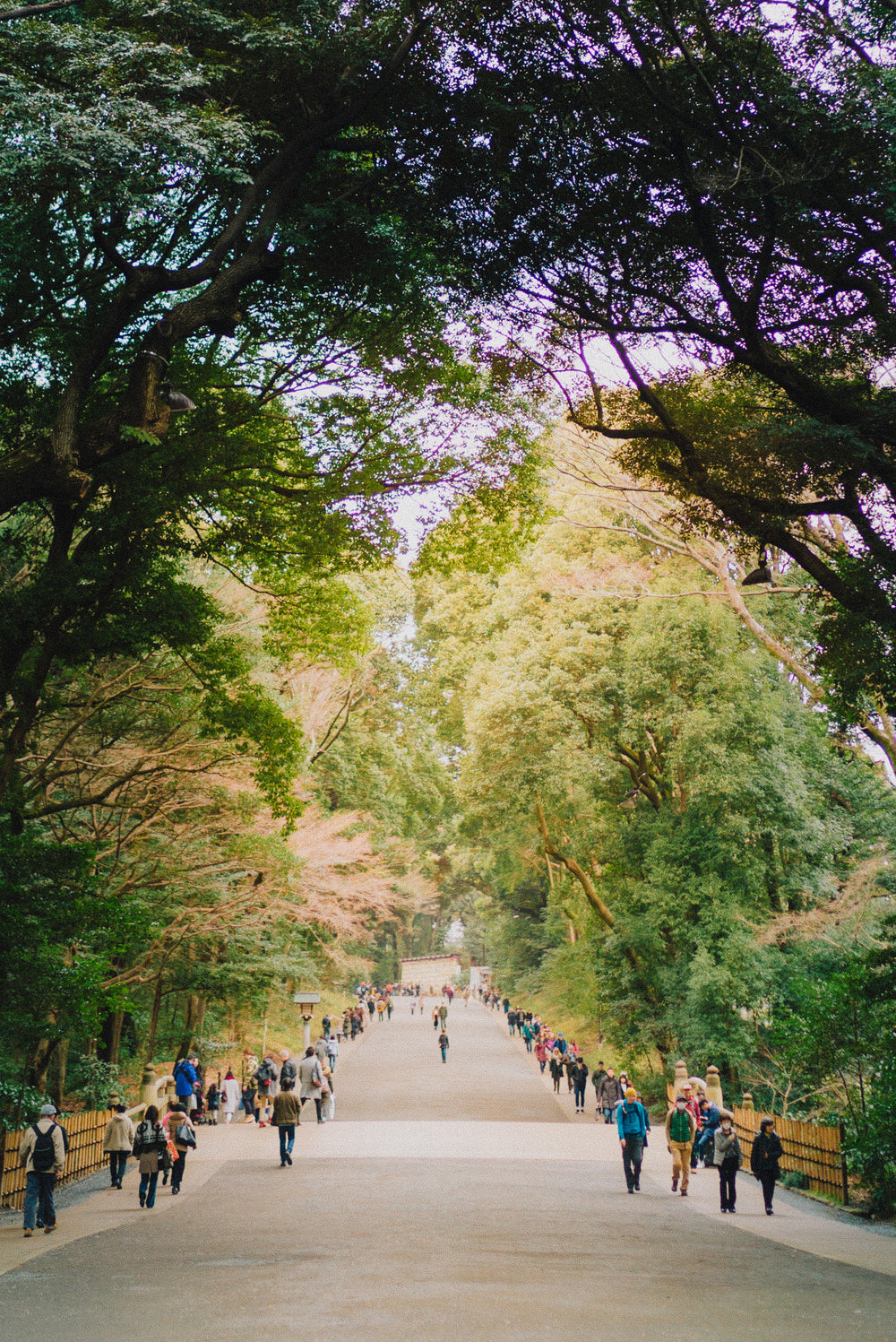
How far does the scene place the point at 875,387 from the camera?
9672mm

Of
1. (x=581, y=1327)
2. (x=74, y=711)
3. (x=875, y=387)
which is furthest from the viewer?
(x=74, y=711)

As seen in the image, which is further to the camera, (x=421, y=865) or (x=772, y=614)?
(x=421, y=865)

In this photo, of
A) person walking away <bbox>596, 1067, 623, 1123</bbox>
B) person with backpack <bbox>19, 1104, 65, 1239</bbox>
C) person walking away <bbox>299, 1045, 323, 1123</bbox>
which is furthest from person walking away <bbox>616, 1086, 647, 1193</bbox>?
person walking away <bbox>299, 1045, 323, 1123</bbox>

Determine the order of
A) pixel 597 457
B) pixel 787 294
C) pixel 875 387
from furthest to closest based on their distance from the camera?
pixel 597 457 < pixel 875 387 < pixel 787 294

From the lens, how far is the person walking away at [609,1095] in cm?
1942

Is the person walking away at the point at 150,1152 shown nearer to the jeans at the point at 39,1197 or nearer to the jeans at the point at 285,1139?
the jeans at the point at 39,1197

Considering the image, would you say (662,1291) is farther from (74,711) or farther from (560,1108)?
(560,1108)

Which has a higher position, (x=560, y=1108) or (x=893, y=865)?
(x=893, y=865)

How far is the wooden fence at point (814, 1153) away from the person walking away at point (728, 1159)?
1.54 m

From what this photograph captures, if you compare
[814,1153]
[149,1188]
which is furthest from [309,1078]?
[814,1153]

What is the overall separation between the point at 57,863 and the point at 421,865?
3665 cm

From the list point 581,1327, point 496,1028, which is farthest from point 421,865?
point 581,1327

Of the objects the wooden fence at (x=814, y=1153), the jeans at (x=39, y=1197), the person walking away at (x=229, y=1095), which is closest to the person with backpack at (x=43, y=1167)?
the jeans at (x=39, y=1197)

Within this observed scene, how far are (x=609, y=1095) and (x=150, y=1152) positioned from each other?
36.1 ft
